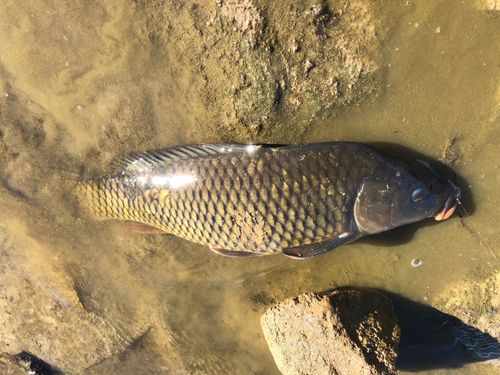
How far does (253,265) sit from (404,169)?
158 cm

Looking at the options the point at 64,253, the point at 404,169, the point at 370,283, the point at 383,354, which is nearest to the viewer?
the point at 404,169

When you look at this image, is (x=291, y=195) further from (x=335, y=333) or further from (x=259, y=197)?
(x=335, y=333)

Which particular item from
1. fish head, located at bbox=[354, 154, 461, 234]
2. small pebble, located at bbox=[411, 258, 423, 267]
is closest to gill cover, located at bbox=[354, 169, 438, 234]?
fish head, located at bbox=[354, 154, 461, 234]

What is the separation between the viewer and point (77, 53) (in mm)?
2631

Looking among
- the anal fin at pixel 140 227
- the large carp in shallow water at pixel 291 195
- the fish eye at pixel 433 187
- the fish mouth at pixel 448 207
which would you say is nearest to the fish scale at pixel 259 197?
the large carp in shallow water at pixel 291 195

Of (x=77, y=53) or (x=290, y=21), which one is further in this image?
(x=77, y=53)

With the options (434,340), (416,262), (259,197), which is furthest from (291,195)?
(434,340)

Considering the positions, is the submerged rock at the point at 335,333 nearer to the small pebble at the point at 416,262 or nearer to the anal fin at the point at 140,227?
the small pebble at the point at 416,262

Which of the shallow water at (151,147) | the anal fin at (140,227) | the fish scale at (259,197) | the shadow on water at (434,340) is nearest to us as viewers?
the fish scale at (259,197)

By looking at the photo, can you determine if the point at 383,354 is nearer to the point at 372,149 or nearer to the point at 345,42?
the point at 372,149

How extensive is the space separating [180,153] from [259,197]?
0.78 metres

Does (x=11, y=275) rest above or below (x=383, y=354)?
above

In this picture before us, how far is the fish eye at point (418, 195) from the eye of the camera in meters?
2.27

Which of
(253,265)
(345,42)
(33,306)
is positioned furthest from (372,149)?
(33,306)
